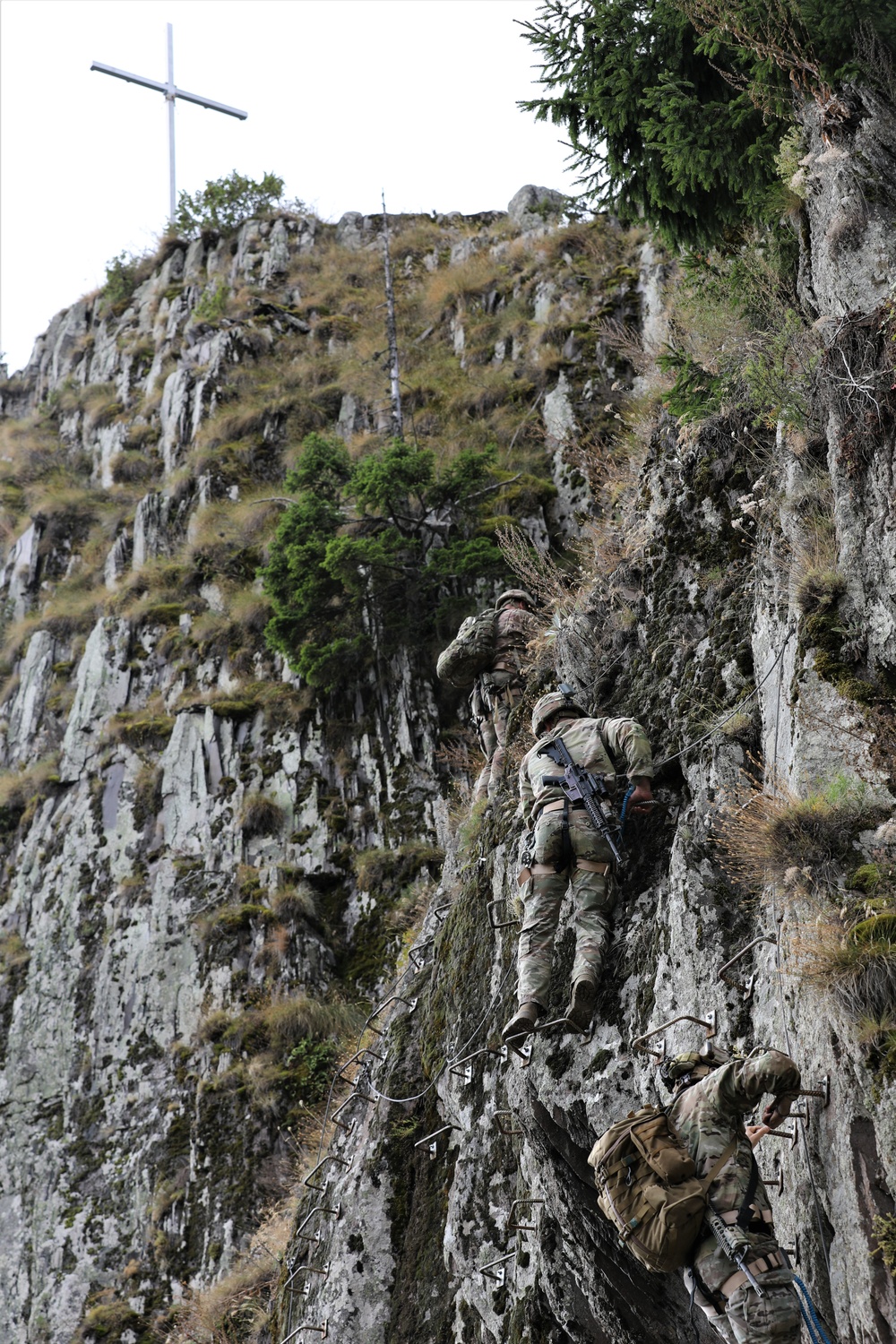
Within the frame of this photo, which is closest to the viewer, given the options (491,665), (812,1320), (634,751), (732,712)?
(812,1320)

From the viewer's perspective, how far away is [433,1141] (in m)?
9.04

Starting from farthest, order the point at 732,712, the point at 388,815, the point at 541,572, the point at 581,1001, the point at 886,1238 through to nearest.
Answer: the point at 388,815 < the point at 541,572 < the point at 732,712 < the point at 581,1001 < the point at 886,1238

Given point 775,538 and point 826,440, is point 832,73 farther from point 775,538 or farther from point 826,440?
point 775,538

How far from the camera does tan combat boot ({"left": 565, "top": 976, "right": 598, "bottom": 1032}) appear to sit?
6699 millimetres

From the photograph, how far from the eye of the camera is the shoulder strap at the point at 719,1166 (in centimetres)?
505

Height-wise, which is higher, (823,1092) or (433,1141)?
(823,1092)

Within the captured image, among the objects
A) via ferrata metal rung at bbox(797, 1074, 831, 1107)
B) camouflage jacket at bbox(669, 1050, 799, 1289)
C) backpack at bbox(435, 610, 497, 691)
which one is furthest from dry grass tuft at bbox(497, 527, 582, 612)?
via ferrata metal rung at bbox(797, 1074, 831, 1107)

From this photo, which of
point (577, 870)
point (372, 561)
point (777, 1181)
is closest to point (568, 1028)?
point (577, 870)

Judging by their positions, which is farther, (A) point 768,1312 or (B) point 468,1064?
Answer: (B) point 468,1064

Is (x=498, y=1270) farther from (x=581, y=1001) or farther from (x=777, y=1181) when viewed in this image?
(x=777, y=1181)

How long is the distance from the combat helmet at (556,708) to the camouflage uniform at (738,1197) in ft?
10.9

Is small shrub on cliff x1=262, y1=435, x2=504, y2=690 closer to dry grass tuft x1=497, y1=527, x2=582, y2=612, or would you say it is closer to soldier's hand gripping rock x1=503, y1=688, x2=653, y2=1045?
dry grass tuft x1=497, y1=527, x2=582, y2=612

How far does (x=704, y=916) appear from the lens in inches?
251

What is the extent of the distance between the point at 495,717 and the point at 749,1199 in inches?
277
